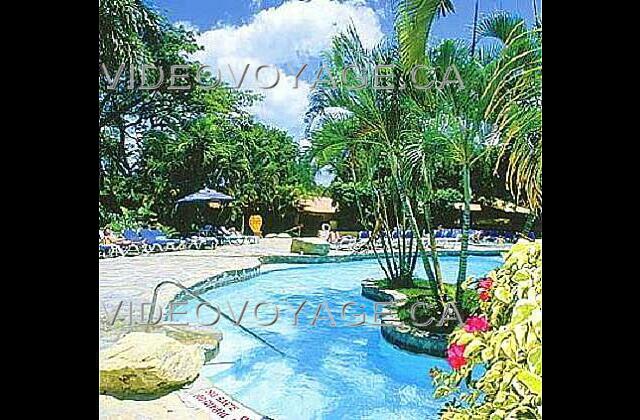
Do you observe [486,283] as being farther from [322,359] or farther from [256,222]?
[256,222]

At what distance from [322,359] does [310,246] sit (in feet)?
1.15

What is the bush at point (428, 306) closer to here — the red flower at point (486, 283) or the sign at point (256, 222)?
the red flower at point (486, 283)

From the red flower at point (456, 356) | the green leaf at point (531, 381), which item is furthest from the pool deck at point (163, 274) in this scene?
the green leaf at point (531, 381)

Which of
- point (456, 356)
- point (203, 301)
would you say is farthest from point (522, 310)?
point (203, 301)

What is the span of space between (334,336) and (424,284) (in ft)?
1.06

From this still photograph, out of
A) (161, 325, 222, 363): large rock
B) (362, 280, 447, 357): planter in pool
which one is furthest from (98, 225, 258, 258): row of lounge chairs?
(362, 280, 447, 357): planter in pool

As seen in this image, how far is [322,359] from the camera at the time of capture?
2232 mm

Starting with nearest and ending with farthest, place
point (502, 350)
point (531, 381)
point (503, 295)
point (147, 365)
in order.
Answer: point (531, 381) → point (502, 350) → point (503, 295) → point (147, 365)

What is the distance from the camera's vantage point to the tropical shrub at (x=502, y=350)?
1.82m

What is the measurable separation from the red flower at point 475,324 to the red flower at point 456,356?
6 cm
